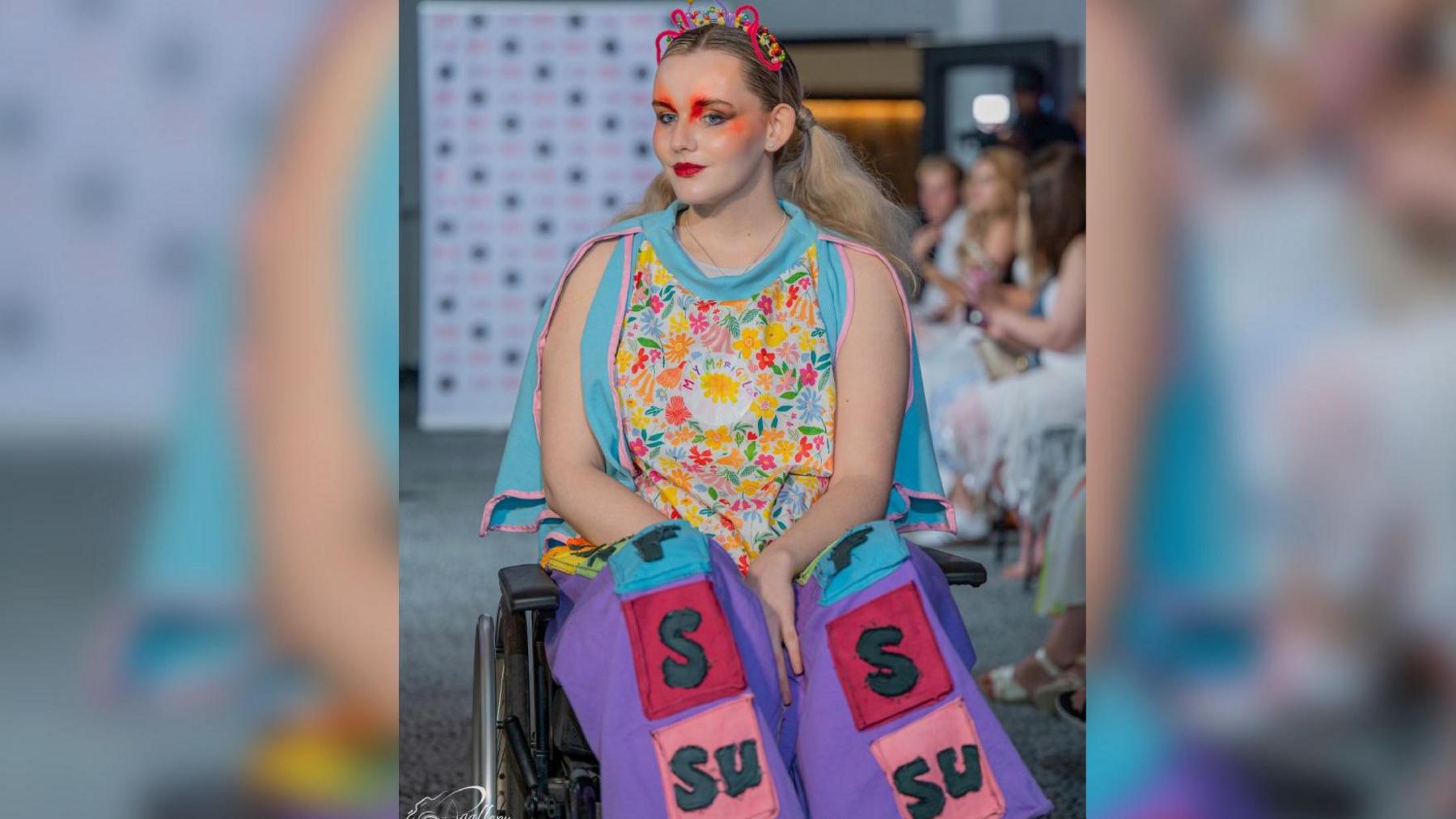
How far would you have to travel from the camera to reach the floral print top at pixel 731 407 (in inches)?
100

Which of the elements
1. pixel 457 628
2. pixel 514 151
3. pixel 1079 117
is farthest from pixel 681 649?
pixel 514 151

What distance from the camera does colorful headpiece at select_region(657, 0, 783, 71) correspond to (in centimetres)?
258

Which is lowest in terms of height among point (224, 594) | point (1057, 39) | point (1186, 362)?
point (224, 594)

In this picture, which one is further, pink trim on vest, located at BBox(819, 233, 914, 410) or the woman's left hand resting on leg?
pink trim on vest, located at BBox(819, 233, 914, 410)

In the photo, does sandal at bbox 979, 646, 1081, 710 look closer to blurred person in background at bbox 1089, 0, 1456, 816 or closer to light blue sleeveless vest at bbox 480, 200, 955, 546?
light blue sleeveless vest at bbox 480, 200, 955, 546

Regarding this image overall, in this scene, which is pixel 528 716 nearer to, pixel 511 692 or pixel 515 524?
pixel 511 692

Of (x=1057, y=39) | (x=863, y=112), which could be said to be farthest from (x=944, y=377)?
(x=863, y=112)

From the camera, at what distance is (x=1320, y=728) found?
1782mm

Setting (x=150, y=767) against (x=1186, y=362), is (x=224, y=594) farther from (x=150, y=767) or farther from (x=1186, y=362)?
(x=1186, y=362)

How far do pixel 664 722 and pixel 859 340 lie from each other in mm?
761

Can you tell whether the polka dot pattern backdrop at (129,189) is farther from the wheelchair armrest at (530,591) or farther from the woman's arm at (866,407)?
the woman's arm at (866,407)

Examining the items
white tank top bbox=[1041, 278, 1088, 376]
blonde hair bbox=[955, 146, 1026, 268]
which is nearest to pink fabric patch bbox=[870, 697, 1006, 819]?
white tank top bbox=[1041, 278, 1088, 376]

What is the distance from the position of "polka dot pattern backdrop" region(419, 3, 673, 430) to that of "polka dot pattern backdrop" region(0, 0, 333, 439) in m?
8.75

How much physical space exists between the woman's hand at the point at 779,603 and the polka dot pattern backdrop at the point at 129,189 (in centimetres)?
83
